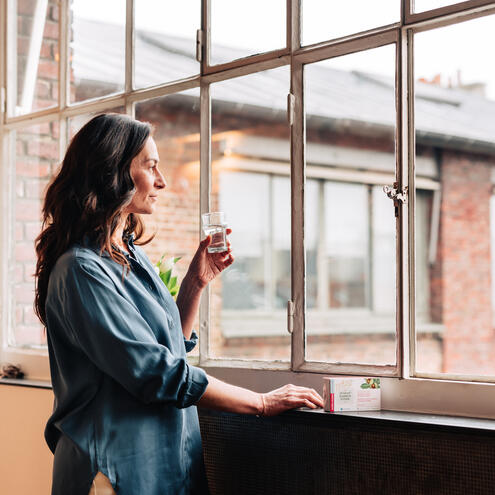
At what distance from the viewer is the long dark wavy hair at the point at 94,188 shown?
1760mm

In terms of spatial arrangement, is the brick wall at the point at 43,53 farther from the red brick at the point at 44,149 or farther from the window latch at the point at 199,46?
the window latch at the point at 199,46

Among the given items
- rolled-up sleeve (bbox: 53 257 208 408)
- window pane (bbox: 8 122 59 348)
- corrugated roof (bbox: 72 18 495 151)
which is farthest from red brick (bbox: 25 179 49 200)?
corrugated roof (bbox: 72 18 495 151)

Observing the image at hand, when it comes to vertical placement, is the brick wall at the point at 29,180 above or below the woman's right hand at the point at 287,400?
above

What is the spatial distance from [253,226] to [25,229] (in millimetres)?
7197

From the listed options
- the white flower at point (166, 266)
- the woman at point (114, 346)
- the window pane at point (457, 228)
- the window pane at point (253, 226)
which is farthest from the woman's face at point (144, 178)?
the window pane at point (457, 228)

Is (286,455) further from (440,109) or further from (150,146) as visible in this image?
(440,109)

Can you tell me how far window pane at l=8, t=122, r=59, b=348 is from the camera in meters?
3.15

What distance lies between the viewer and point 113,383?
5.67 ft

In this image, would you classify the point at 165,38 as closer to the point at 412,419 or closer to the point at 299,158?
the point at 299,158

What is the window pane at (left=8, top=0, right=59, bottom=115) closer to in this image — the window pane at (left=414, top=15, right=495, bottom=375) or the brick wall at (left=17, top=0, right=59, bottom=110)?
the brick wall at (left=17, top=0, right=59, bottom=110)

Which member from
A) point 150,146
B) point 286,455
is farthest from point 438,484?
point 150,146

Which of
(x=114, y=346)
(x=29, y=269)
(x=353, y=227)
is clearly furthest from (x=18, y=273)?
(x=353, y=227)

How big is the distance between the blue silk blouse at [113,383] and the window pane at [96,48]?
4.15ft

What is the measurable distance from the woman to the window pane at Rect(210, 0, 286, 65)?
0.68m
